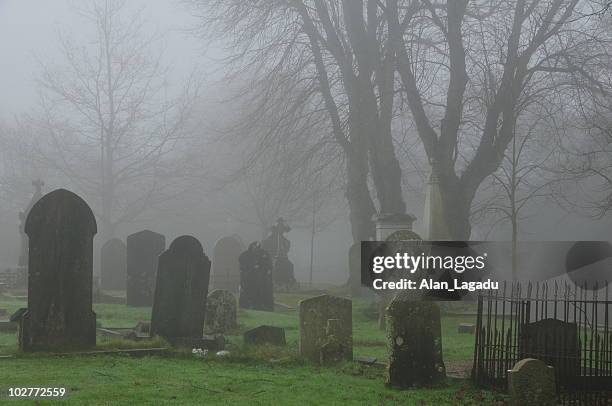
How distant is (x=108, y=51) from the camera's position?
34.8 meters

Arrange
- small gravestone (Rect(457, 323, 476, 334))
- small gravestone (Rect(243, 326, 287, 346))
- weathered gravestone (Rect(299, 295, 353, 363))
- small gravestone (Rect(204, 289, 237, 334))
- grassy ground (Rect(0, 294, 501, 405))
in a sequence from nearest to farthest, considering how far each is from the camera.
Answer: grassy ground (Rect(0, 294, 501, 405)), weathered gravestone (Rect(299, 295, 353, 363)), small gravestone (Rect(243, 326, 287, 346)), small gravestone (Rect(204, 289, 237, 334)), small gravestone (Rect(457, 323, 476, 334))

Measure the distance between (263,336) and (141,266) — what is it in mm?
7672

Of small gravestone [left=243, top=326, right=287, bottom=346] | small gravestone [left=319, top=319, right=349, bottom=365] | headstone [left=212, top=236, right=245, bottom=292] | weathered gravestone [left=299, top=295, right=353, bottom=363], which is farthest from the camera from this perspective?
headstone [left=212, top=236, right=245, bottom=292]

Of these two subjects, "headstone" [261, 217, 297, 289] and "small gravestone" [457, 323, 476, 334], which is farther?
"headstone" [261, 217, 297, 289]

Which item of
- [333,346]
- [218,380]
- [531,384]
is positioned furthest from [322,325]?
[531,384]

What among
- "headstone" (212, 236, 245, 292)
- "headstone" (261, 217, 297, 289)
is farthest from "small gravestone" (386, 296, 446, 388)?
"headstone" (212, 236, 245, 292)

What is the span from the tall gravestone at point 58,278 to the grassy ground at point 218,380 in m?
0.40

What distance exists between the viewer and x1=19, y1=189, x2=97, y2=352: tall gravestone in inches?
393

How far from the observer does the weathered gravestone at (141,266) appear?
18.0 metres

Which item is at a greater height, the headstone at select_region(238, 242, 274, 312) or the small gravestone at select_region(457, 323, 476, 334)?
the headstone at select_region(238, 242, 274, 312)

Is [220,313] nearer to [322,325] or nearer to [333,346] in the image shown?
[322,325]

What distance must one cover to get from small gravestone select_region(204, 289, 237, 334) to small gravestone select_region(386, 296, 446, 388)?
17.7 feet

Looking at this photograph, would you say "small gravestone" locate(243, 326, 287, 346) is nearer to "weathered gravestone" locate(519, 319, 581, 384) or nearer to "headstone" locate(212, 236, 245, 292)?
"weathered gravestone" locate(519, 319, 581, 384)

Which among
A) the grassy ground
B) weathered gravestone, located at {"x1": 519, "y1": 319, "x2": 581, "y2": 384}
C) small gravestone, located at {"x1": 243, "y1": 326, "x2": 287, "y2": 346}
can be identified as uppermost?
weathered gravestone, located at {"x1": 519, "y1": 319, "x2": 581, "y2": 384}
